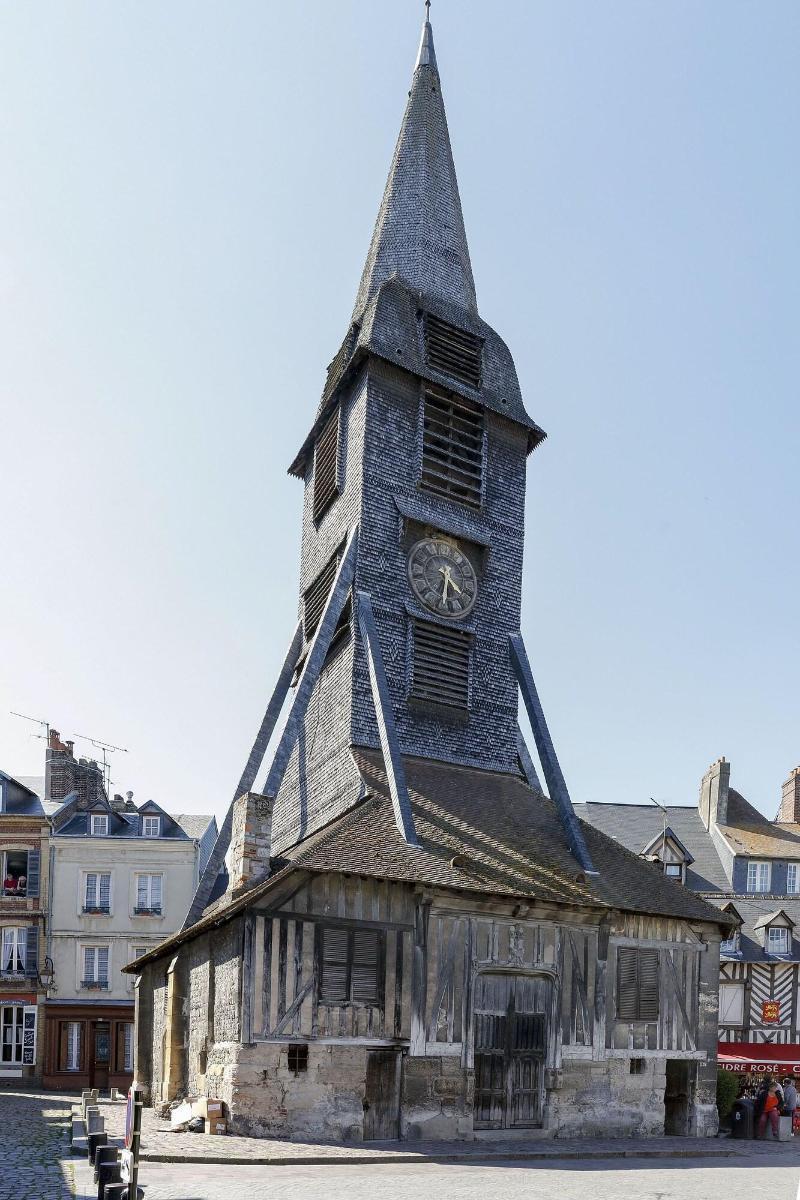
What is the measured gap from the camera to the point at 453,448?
21.8 metres

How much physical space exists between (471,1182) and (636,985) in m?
7.47

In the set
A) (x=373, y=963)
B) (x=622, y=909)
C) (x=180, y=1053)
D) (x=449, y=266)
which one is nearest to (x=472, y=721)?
(x=622, y=909)

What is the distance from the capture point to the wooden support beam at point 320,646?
18.3m

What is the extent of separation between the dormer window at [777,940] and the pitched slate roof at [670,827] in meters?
1.72

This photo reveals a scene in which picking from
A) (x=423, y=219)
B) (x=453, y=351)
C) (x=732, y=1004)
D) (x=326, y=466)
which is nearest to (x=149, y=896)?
(x=326, y=466)

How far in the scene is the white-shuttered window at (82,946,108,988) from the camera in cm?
2747

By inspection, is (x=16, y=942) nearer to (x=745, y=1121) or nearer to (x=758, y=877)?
(x=745, y=1121)

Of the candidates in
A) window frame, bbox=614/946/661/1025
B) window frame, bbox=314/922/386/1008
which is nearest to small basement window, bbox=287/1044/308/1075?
window frame, bbox=314/922/386/1008

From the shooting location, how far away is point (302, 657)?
71.1 feet

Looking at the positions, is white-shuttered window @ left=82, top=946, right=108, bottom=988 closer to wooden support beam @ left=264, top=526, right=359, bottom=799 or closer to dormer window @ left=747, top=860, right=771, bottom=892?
wooden support beam @ left=264, top=526, right=359, bottom=799

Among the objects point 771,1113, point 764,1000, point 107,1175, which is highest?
point 107,1175

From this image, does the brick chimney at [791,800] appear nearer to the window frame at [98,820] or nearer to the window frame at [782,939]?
the window frame at [782,939]

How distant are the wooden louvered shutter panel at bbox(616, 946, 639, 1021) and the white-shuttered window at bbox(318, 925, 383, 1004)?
4.35m

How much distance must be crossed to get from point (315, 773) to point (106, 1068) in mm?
11651
